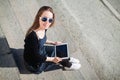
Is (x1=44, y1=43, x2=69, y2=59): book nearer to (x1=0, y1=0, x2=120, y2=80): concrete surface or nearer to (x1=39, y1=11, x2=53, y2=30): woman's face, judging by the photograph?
(x1=0, y1=0, x2=120, y2=80): concrete surface

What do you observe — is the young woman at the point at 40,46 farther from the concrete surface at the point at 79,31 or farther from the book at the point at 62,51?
the concrete surface at the point at 79,31

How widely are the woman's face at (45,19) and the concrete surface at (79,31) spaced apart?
122 centimetres

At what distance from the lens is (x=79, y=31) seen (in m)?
6.60

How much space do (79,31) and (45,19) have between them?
7.32ft

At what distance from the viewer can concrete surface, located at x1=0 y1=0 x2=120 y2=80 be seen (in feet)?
18.7

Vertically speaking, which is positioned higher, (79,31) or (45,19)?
(45,19)

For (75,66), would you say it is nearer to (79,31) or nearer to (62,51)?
(62,51)

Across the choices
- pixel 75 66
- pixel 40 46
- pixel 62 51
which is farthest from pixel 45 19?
pixel 75 66

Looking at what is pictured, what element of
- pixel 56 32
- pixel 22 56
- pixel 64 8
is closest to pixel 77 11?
pixel 64 8

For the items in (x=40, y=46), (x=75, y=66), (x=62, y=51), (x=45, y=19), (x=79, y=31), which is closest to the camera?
(x=45, y=19)

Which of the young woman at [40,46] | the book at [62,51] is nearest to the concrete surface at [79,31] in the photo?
the young woman at [40,46]

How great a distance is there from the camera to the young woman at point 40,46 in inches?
179

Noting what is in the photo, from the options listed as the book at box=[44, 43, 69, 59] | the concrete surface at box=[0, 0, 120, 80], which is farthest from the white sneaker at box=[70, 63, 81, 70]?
the book at box=[44, 43, 69, 59]

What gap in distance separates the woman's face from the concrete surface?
4.00 ft
